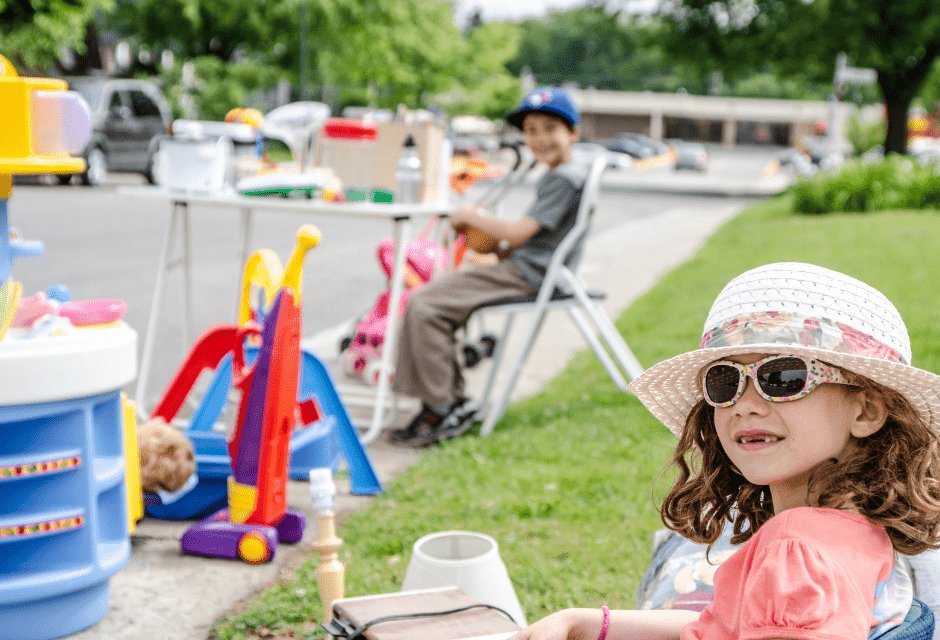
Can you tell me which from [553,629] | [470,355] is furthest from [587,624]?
[470,355]

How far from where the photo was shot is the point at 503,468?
4164 millimetres

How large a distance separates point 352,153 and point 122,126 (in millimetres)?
14642

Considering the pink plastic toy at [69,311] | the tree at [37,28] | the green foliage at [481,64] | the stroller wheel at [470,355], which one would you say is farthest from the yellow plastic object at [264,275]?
the green foliage at [481,64]

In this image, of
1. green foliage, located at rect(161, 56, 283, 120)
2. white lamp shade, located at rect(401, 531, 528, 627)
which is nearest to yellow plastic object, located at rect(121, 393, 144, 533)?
white lamp shade, located at rect(401, 531, 528, 627)

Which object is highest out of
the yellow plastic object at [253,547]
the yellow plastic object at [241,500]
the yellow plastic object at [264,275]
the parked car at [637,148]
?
the yellow plastic object at [264,275]

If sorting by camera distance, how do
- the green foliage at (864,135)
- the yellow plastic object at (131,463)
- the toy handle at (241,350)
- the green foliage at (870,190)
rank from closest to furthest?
the yellow plastic object at (131,463) < the toy handle at (241,350) < the green foliage at (870,190) < the green foliage at (864,135)

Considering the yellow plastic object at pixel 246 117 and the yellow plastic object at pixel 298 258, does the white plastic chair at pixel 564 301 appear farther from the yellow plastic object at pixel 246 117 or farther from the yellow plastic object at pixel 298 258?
the yellow plastic object at pixel 298 258

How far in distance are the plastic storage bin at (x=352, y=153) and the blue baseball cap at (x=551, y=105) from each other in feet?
2.51

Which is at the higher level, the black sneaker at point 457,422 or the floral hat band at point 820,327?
the floral hat band at point 820,327

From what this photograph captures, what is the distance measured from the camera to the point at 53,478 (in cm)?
251

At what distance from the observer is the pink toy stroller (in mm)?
5578

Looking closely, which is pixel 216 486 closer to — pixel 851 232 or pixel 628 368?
pixel 628 368

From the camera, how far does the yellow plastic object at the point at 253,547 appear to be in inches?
124

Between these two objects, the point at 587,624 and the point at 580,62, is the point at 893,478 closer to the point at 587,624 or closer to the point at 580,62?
the point at 587,624
